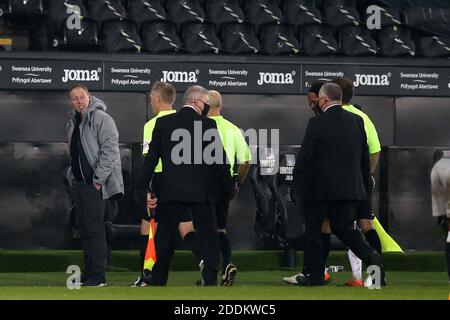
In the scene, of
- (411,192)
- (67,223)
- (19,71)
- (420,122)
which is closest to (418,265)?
(411,192)

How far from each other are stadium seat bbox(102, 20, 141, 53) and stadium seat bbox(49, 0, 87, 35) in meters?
0.46

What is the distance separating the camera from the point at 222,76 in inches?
727

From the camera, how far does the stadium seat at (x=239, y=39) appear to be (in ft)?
63.4

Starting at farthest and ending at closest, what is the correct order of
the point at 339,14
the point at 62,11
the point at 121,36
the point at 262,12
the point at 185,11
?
the point at 339,14 < the point at 262,12 < the point at 185,11 < the point at 62,11 < the point at 121,36

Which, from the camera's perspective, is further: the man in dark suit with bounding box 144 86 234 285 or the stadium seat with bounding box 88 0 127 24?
the stadium seat with bounding box 88 0 127 24

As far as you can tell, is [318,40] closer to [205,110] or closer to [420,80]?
[420,80]

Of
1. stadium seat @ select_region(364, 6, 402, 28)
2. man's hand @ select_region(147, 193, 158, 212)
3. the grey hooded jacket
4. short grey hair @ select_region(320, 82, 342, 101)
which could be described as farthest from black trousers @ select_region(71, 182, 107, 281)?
stadium seat @ select_region(364, 6, 402, 28)

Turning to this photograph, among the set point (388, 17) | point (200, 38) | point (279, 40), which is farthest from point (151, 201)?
point (388, 17)

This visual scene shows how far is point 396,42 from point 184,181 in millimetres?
8753

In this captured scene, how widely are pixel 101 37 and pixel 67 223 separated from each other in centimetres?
296

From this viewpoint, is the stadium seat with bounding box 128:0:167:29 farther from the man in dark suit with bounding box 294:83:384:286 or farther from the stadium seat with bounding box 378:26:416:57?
the man in dark suit with bounding box 294:83:384:286

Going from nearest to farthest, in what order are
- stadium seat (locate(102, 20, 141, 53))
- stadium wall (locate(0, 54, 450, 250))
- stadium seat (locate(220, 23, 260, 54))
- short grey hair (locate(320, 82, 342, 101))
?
short grey hair (locate(320, 82, 342, 101)) → stadium wall (locate(0, 54, 450, 250)) → stadium seat (locate(102, 20, 141, 53)) → stadium seat (locate(220, 23, 260, 54))

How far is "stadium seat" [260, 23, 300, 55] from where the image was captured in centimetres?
1950

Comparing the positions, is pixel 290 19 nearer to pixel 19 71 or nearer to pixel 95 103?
pixel 19 71
